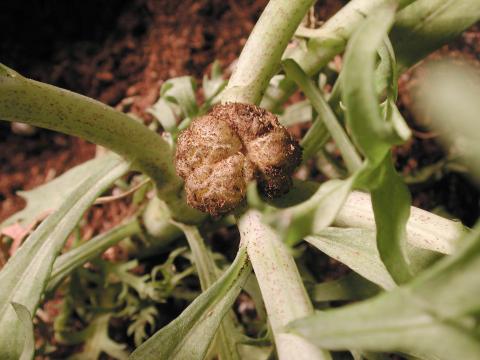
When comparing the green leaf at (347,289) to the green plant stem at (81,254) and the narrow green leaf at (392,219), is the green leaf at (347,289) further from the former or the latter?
the green plant stem at (81,254)

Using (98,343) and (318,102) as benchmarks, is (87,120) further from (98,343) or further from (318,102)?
(98,343)

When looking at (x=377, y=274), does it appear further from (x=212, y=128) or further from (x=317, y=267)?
(x=317, y=267)

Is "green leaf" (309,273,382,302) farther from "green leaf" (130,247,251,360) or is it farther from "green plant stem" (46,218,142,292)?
"green plant stem" (46,218,142,292)

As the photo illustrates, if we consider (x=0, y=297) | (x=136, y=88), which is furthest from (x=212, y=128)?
(x=136, y=88)

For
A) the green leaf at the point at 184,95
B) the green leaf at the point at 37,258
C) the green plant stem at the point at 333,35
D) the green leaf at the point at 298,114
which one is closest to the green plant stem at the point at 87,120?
the green leaf at the point at 37,258

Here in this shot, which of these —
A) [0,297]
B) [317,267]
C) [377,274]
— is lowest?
[317,267]

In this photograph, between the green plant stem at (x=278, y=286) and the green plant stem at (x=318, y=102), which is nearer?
the green plant stem at (x=278, y=286)

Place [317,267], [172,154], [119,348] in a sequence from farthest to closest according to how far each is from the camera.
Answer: [317,267] → [119,348] → [172,154]
